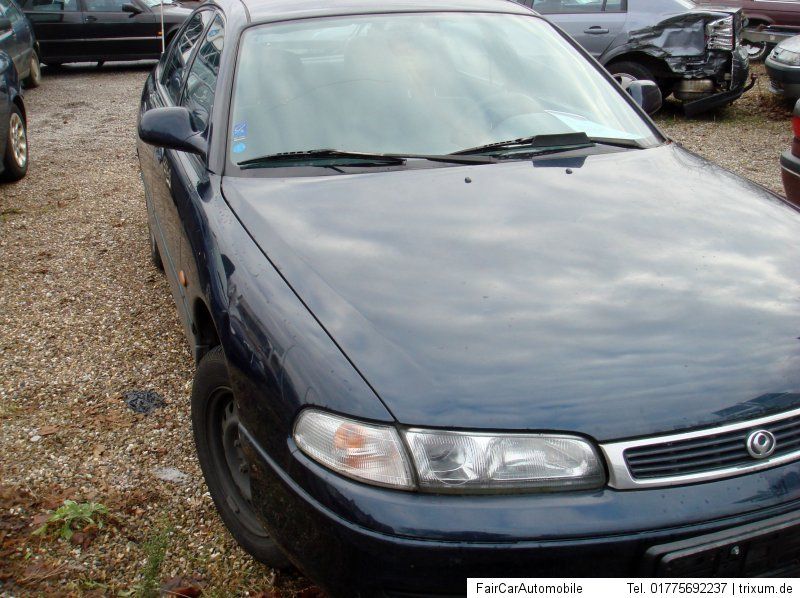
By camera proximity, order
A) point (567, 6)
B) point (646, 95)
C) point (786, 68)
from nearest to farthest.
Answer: point (646, 95)
point (786, 68)
point (567, 6)

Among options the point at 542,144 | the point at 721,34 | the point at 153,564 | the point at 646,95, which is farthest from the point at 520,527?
the point at 721,34

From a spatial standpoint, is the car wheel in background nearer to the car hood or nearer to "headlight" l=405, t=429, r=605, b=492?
the car hood

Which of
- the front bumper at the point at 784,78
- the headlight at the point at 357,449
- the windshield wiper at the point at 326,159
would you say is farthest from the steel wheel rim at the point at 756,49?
the headlight at the point at 357,449

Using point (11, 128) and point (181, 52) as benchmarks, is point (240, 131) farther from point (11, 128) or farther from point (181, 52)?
point (11, 128)

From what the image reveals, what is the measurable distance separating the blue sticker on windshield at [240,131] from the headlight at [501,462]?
1531mm

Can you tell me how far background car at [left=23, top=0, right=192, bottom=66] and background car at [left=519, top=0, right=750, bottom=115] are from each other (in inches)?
263

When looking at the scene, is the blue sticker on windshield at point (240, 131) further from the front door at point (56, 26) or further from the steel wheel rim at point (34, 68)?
the front door at point (56, 26)

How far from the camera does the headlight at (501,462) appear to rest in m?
1.73

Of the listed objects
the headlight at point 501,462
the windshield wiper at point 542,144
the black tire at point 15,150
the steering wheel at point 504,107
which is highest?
the steering wheel at point 504,107

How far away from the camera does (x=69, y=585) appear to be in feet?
8.19

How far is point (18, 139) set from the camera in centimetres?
706

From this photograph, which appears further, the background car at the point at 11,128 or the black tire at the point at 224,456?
the background car at the point at 11,128

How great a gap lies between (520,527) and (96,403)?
8.10ft

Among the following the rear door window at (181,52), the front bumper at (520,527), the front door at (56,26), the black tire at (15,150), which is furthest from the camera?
the front door at (56,26)
